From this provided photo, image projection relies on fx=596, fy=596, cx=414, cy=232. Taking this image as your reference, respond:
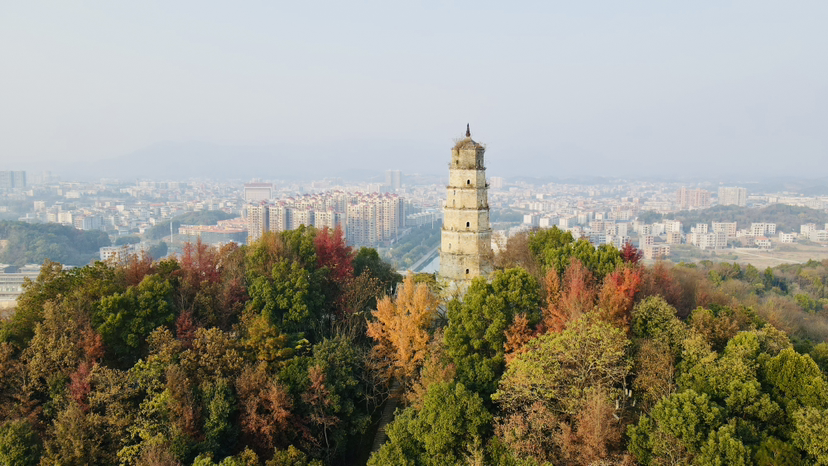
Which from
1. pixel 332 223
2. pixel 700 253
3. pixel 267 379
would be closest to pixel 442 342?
pixel 267 379

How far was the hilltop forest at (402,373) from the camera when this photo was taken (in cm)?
823

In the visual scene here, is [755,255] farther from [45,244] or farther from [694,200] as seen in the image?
[45,244]

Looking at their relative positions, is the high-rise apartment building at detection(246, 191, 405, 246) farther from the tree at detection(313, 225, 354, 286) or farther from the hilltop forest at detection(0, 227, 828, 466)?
the hilltop forest at detection(0, 227, 828, 466)

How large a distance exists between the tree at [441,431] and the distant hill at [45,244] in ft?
122

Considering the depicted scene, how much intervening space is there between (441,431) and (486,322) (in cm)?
266

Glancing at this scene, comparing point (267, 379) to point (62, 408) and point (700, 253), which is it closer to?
point (62, 408)

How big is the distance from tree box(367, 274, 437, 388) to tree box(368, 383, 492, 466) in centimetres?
173

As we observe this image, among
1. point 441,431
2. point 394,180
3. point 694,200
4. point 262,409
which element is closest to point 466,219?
point 441,431

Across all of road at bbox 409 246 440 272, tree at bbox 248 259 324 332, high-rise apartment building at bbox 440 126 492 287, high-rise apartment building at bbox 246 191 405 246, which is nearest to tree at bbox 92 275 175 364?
tree at bbox 248 259 324 332

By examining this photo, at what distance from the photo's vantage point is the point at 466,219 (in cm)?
1437

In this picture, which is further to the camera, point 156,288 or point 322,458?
point 156,288

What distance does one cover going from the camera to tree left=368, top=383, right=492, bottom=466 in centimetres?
884

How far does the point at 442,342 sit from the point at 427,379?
1.04 meters

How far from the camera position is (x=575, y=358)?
9.08 m
